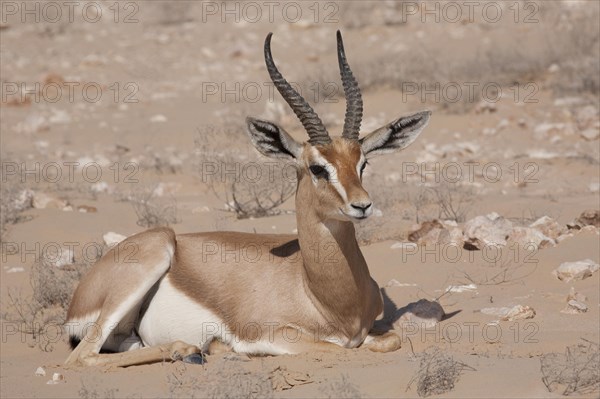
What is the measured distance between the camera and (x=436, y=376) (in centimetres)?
637

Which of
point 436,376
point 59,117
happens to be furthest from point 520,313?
point 59,117

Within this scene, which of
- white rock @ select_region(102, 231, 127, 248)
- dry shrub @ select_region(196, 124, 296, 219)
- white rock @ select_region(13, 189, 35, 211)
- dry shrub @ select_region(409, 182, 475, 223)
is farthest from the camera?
dry shrub @ select_region(196, 124, 296, 219)

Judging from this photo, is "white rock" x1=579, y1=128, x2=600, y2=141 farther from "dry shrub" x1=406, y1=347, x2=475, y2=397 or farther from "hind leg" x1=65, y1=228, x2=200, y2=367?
"dry shrub" x1=406, y1=347, x2=475, y2=397

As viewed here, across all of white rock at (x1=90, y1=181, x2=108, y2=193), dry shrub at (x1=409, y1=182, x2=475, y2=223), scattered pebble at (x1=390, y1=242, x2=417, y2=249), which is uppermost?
scattered pebble at (x1=390, y1=242, x2=417, y2=249)

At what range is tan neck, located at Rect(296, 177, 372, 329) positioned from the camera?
799 centimetres

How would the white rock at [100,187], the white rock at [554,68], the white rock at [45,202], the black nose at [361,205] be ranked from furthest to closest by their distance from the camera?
1. the white rock at [554,68]
2. the white rock at [100,187]
3. the white rock at [45,202]
4. the black nose at [361,205]

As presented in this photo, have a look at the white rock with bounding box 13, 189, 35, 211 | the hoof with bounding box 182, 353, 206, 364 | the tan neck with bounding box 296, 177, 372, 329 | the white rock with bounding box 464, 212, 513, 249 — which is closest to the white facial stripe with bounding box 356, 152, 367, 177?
the tan neck with bounding box 296, 177, 372, 329

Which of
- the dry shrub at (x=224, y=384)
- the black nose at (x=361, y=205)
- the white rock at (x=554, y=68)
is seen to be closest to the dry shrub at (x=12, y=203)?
the dry shrub at (x=224, y=384)

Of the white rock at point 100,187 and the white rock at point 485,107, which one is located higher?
the white rock at point 485,107

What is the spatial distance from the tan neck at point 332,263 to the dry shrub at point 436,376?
1.49 meters

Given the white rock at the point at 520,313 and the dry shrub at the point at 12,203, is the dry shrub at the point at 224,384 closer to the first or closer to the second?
the white rock at the point at 520,313

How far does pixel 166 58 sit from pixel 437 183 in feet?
41.5

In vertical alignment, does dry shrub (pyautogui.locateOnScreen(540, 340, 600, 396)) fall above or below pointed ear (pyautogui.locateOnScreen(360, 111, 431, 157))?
below

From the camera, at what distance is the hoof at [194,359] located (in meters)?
7.85
